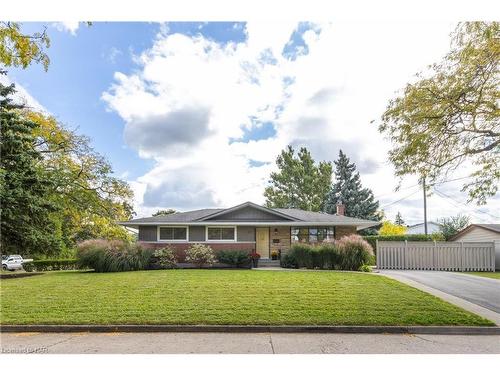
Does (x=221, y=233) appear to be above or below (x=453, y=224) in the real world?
below

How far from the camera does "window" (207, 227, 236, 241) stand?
64.5 ft

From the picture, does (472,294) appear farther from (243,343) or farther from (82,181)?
(82,181)

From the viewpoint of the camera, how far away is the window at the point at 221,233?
1966 centimetres

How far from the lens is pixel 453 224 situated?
26266 mm

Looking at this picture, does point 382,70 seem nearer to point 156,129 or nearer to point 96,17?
point 156,129

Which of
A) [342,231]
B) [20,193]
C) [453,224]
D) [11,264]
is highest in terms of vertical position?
[20,193]

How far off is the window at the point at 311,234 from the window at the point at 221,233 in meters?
3.56

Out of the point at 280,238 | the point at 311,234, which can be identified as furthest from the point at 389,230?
the point at 280,238

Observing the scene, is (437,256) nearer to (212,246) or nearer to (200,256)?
(212,246)

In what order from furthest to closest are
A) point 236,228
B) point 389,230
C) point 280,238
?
point 389,230, point 280,238, point 236,228

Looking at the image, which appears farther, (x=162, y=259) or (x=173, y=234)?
(x=173, y=234)

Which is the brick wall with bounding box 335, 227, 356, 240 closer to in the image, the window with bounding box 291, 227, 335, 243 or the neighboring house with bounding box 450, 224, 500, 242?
the window with bounding box 291, 227, 335, 243

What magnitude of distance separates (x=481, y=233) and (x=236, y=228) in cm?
1460

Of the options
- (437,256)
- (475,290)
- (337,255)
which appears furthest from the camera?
(437,256)
